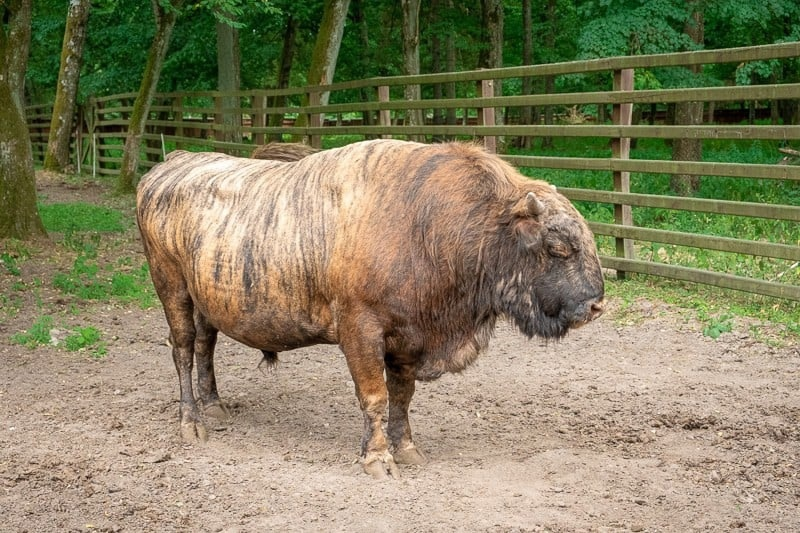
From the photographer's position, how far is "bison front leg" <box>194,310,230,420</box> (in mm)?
5801

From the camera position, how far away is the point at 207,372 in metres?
5.86

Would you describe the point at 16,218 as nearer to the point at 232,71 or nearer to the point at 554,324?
the point at 554,324

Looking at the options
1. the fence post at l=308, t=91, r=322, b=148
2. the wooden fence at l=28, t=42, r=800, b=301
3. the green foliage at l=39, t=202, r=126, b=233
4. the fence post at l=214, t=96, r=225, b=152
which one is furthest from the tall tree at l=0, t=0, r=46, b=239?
the fence post at l=214, t=96, r=225, b=152

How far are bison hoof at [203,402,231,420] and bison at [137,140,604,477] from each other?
753 mm

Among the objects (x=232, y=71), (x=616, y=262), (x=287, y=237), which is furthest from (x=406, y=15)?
(x=287, y=237)

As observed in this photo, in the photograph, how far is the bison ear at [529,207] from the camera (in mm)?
4395

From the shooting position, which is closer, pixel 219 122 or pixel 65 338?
pixel 65 338

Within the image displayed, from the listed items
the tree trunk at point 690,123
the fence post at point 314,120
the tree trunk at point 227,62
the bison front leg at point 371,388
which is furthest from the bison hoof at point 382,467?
the tree trunk at point 227,62

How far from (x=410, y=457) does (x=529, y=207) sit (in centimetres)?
145

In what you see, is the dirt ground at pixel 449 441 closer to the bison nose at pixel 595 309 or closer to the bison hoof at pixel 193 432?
the bison hoof at pixel 193 432

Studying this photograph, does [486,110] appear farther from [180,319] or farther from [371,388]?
[371,388]

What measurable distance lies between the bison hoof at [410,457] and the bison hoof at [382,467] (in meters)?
0.20

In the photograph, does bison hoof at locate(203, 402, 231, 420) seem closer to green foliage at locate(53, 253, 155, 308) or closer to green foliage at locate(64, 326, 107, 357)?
green foliage at locate(64, 326, 107, 357)

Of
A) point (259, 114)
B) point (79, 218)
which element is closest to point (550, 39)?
point (259, 114)
